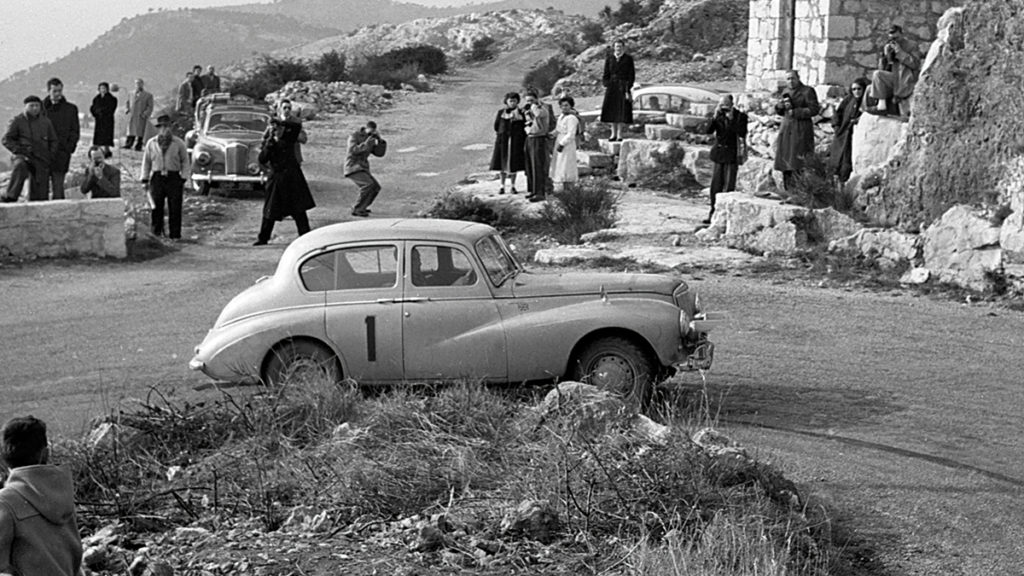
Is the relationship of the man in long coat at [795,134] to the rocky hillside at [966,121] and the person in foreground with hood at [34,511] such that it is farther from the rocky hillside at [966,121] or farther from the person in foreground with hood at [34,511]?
the person in foreground with hood at [34,511]

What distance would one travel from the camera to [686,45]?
38.7m

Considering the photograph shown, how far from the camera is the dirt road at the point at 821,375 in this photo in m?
8.04

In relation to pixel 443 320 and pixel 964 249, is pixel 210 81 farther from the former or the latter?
pixel 443 320

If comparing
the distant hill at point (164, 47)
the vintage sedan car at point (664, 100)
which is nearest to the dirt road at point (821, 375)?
the vintage sedan car at point (664, 100)

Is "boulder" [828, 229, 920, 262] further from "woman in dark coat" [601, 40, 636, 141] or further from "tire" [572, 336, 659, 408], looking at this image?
"woman in dark coat" [601, 40, 636, 141]

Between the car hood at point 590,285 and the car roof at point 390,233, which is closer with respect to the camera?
the car hood at point 590,285

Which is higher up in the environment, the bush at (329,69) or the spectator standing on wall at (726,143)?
the bush at (329,69)

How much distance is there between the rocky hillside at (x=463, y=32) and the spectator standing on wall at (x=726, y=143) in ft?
160

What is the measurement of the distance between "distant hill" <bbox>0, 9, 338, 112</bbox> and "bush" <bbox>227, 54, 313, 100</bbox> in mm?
78585

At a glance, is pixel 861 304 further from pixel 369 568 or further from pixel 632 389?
pixel 369 568

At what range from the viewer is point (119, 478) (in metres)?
7.89

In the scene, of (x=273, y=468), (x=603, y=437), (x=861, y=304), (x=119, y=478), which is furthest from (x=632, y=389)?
(x=861, y=304)

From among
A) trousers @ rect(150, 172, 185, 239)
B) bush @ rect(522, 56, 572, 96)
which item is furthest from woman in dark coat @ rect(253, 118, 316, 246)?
bush @ rect(522, 56, 572, 96)

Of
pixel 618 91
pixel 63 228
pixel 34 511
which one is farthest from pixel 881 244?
pixel 34 511
